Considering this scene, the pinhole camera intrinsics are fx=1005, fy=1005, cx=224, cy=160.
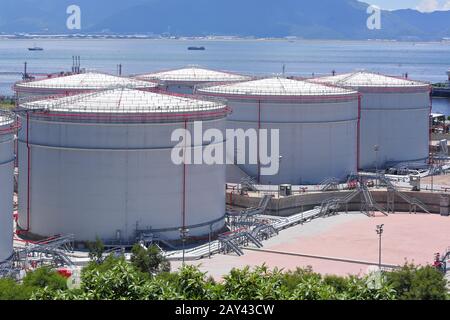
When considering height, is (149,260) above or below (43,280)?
below

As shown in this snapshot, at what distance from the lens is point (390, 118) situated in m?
51.3

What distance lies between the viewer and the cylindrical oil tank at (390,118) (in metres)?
50.8

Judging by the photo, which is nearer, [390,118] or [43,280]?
[43,280]

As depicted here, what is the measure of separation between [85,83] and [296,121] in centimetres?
996

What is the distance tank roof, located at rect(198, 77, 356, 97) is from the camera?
44.5 m

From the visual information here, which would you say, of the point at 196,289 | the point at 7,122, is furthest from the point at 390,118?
the point at 196,289

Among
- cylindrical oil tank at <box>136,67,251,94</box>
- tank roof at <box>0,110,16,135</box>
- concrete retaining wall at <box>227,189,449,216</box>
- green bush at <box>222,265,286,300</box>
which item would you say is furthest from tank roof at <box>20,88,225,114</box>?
cylindrical oil tank at <box>136,67,251,94</box>

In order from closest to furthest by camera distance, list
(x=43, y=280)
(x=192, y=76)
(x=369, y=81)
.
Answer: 1. (x=43, y=280)
2. (x=369, y=81)
3. (x=192, y=76)

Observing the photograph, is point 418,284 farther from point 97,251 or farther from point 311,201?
point 311,201

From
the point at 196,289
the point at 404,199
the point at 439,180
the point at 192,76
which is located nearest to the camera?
the point at 196,289

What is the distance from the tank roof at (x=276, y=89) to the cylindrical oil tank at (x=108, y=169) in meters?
9.36

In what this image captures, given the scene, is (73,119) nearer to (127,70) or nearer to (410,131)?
(410,131)

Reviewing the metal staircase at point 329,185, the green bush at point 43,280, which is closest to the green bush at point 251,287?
the green bush at point 43,280
